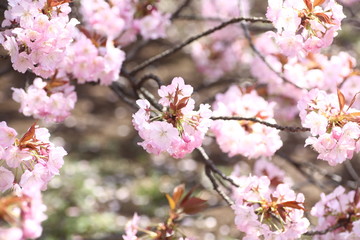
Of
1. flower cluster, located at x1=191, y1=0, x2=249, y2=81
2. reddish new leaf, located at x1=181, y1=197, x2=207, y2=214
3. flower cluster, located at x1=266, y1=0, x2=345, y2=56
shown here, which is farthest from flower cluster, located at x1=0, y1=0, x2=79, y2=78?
flower cluster, located at x1=191, y1=0, x2=249, y2=81

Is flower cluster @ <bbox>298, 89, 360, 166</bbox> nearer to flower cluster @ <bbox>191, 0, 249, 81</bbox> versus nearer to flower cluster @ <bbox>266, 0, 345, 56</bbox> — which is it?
flower cluster @ <bbox>266, 0, 345, 56</bbox>

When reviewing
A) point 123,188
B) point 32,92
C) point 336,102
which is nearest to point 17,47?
point 32,92

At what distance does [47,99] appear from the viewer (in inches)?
81.7

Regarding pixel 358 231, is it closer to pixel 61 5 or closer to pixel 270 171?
pixel 270 171

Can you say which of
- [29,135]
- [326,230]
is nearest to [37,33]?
[29,135]

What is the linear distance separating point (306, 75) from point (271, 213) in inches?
44.0

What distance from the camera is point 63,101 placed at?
2.12 metres

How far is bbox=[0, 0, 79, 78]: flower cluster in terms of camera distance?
5.16ft

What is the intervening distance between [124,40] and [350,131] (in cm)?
166

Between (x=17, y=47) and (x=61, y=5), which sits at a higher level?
(x=61, y=5)

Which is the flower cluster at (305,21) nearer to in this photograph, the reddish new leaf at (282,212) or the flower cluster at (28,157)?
the reddish new leaf at (282,212)

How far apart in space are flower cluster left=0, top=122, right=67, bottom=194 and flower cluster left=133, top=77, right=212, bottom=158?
0.30m

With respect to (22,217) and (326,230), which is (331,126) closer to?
(326,230)

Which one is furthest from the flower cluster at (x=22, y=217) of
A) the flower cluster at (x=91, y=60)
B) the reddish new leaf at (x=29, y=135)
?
the flower cluster at (x=91, y=60)
